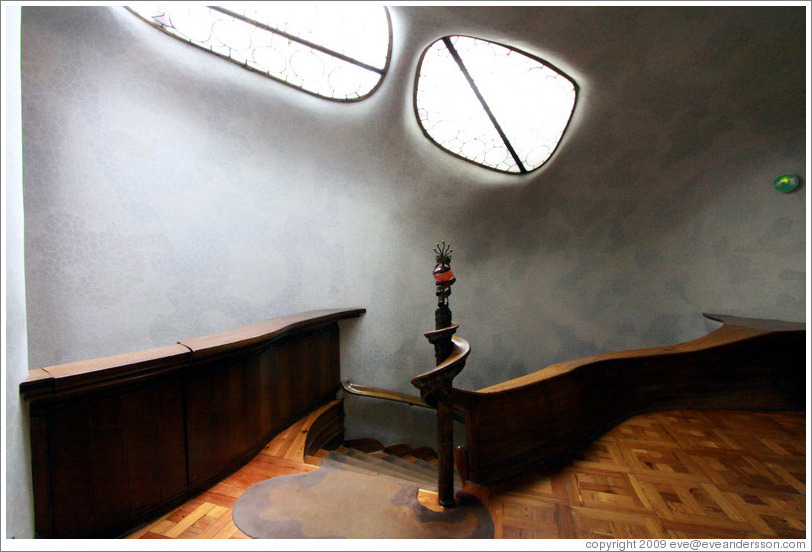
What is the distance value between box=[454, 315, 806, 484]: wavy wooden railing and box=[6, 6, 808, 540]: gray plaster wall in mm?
730

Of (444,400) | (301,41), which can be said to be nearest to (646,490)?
(444,400)

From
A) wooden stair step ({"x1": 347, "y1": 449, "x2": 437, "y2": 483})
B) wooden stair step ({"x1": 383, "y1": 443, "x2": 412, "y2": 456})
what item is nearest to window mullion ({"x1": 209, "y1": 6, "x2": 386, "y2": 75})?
wooden stair step ({"x1": 347, "y1": 449, "x2": 437, "y2": 483})

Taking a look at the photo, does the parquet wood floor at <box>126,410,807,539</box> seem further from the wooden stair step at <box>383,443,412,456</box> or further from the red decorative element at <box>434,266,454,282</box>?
the wooden stair step at <box>383,443,412,456</box>

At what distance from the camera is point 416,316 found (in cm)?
422

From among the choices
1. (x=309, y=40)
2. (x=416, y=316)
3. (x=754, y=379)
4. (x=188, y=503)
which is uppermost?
(x=309, y=40)

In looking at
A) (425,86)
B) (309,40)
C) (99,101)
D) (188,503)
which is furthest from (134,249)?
(425,86)

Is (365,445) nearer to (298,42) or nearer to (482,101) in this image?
(482,101)

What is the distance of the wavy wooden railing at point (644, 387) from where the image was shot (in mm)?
2148

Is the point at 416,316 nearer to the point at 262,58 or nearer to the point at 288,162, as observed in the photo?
the point at 288,162

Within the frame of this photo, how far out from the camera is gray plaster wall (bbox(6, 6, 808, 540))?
2434mm

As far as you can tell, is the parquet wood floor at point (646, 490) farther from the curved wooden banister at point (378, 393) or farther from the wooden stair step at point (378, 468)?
the curved wooden banister at point (378, 393)

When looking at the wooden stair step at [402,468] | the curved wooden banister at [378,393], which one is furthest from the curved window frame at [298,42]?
the wooden stair step at [402,468]

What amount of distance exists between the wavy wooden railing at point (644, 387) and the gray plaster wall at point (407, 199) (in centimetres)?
73

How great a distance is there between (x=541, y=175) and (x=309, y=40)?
2754mm
